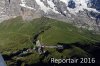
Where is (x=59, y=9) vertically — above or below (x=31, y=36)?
above

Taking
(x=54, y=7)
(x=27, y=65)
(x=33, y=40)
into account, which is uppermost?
(x=54, y=7)

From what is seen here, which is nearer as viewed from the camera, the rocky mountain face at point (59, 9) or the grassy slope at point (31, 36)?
the grassy slope at point (31, 36)

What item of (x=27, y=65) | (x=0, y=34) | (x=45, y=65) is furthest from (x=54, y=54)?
(x=0, y=34)

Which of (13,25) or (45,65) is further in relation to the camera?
(13,25)

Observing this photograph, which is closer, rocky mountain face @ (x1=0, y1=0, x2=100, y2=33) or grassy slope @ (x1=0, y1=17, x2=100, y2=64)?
grassy slope @ (x1=0, y1=17, x2=100, y2=64)

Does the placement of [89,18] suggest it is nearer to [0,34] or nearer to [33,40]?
[33,40]

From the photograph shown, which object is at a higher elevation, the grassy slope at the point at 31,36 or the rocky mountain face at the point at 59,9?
the rocky mountain face at the point at 59,9

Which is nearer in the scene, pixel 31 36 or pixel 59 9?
pixel 31 36

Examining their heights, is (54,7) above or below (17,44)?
above
